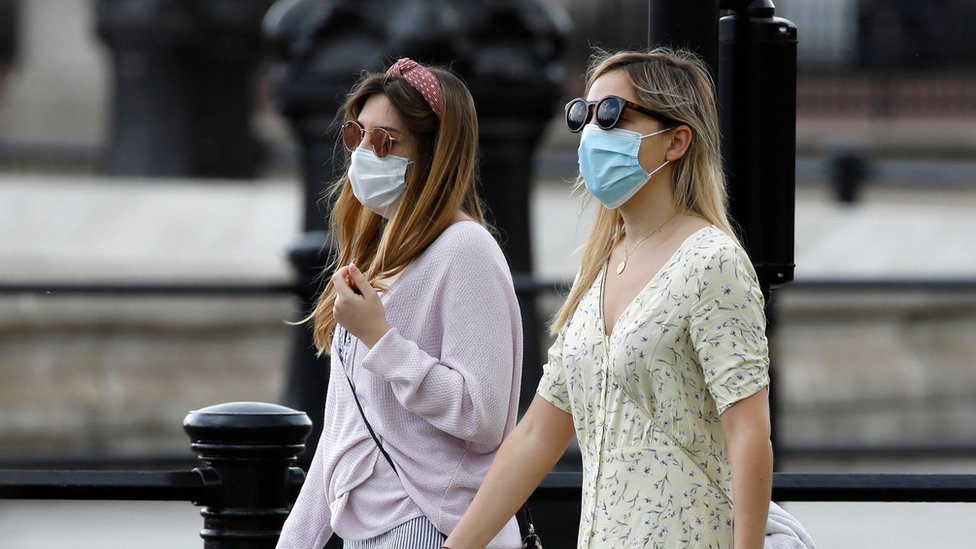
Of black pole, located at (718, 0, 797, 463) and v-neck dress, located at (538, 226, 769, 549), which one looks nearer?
v-neck dress, located at (538, 226, 769, 549)

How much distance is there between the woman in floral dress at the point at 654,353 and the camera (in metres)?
3.05

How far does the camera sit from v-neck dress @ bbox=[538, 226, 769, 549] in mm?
3064

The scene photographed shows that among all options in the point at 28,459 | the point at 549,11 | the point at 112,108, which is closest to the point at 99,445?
the point at 28,459

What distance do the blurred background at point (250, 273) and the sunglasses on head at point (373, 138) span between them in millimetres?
2993

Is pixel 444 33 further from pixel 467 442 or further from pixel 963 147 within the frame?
A: pixel 963 147

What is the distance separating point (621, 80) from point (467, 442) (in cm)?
74

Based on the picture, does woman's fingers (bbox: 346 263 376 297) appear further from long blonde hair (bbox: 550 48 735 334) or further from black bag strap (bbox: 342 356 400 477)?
long blonde hair (bbox: 550 48 735 334)

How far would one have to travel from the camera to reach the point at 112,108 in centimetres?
1464

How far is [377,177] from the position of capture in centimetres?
353

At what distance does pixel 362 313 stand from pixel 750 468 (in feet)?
2.55

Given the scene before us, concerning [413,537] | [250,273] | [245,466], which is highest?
[413,537]

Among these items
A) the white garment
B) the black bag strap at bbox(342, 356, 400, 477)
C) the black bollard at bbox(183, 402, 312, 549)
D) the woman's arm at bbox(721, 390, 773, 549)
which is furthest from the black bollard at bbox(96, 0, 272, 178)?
the woman's arm at bbox(721, 390, 773, 549)

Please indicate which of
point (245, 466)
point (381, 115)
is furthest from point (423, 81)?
point (245, 466)

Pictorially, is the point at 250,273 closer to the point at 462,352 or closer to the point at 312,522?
the point at 312,522
